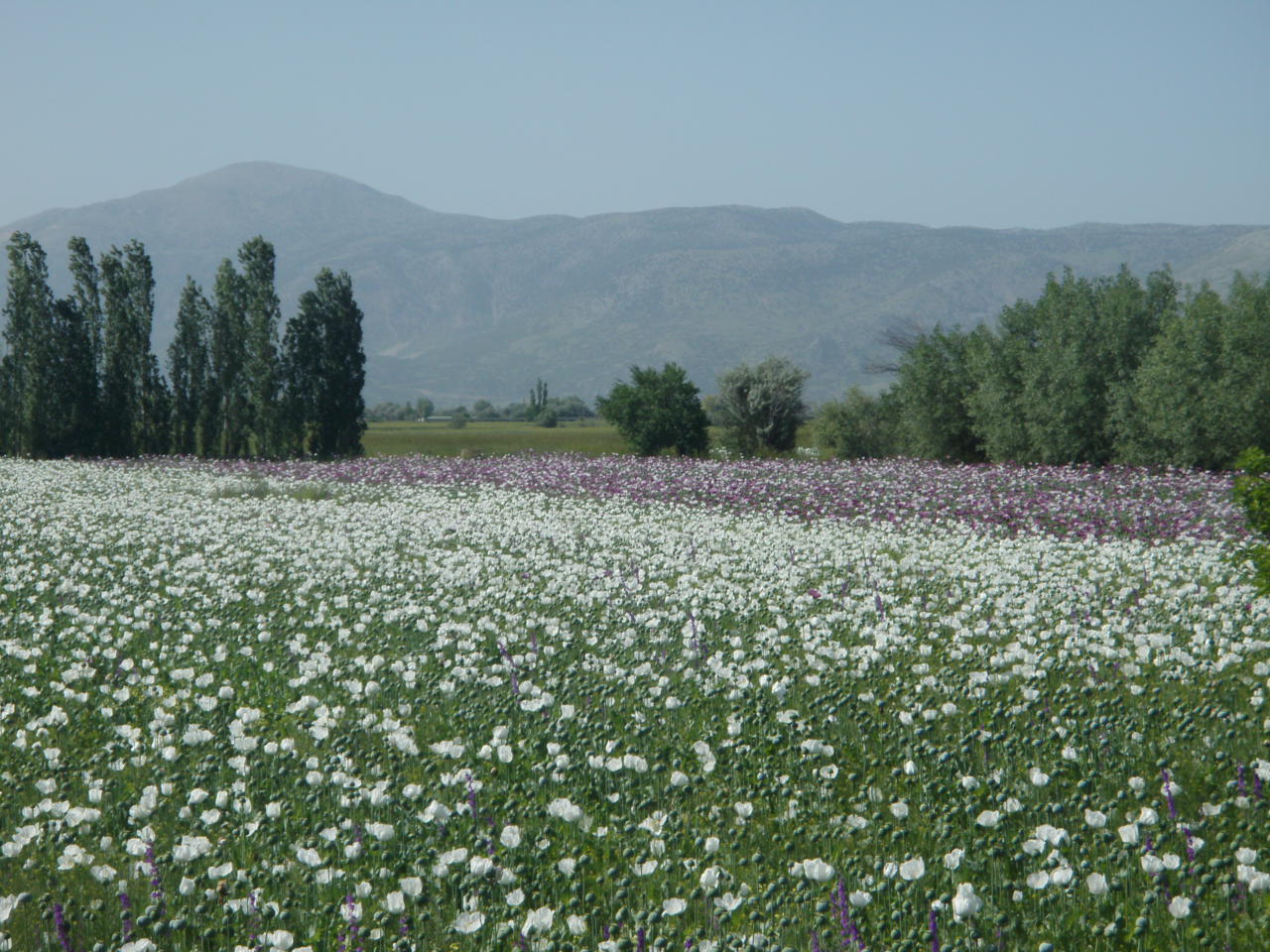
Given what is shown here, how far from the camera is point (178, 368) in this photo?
4941cm

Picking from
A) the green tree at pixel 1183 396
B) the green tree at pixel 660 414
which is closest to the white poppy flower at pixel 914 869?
the green tree at pixel 1183 396

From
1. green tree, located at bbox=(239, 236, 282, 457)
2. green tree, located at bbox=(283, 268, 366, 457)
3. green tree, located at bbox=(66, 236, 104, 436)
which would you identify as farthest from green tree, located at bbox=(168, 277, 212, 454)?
green tree, located at bbox=(283, 268, 366, 457)

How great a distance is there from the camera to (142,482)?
27891mm

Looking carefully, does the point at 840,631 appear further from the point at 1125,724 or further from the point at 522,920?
the point at 522,920

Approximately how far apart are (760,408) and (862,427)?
589 cm

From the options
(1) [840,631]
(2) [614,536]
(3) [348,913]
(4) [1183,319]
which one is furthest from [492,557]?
(4) [1183,319]

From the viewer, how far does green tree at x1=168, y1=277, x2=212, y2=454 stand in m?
48.6

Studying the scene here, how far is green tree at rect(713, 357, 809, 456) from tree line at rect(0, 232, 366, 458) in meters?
17.4

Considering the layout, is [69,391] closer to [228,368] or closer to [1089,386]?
[228,368]

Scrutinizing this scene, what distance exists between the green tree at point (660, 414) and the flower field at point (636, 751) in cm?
3229

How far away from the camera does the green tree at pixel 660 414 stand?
46062mm

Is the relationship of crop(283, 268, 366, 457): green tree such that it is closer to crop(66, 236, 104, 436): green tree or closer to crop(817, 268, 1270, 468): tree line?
crop(66, 236, 104, 436): green tree

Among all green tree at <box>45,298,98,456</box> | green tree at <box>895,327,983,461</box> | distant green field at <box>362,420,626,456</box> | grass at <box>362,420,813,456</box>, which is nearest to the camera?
green tree at <box>895,327,983,461</box>

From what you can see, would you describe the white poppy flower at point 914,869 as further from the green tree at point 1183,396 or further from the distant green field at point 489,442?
the distant green field at point 489,442
